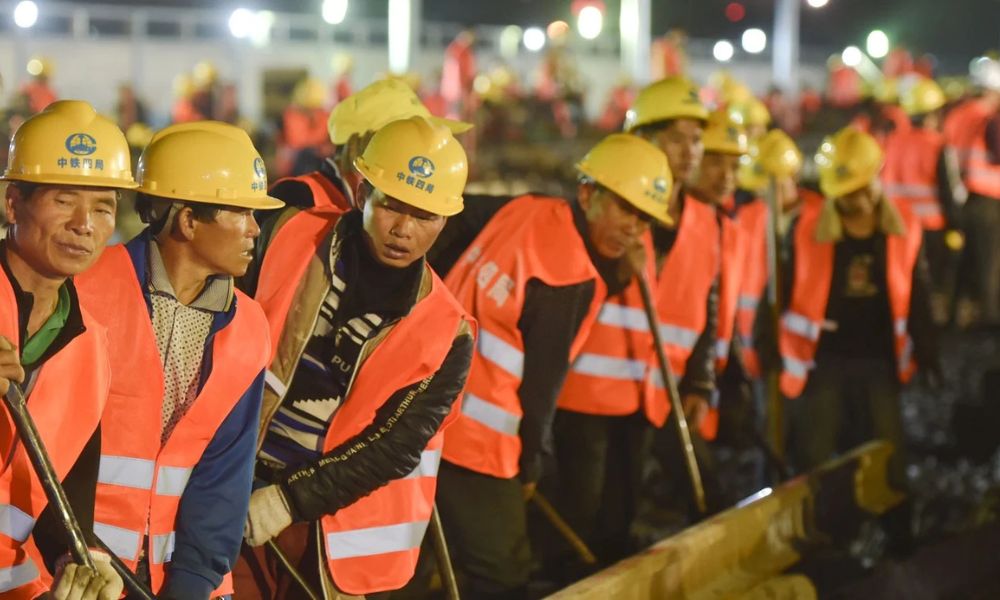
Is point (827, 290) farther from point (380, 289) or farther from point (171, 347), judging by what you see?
point (171, 347)

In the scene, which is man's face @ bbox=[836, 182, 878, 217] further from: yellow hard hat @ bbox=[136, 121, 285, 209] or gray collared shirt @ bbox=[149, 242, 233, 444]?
gray collared shirt @ bbox=[149, 242, 233, 444]

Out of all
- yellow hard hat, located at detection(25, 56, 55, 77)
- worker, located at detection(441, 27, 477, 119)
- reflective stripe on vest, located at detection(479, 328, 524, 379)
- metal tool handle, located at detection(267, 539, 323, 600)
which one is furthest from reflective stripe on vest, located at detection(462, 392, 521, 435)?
worker, located at detection(441, 27, 477, 119)

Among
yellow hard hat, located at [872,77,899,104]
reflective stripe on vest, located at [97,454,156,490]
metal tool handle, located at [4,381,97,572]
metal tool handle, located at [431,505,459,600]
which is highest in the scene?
yellow hard hat, located at [872,77,899,104]

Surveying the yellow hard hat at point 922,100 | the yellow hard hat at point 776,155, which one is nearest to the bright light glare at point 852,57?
the yellow hard hat at point 922,100

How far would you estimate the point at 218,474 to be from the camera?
3416 mm

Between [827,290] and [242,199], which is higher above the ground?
[242,199]

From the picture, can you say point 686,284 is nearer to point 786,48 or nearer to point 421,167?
point 421,167

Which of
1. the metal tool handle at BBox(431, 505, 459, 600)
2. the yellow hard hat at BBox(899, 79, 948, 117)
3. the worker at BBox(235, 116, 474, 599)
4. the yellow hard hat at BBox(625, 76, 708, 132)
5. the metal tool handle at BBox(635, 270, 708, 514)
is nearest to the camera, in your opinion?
the worker at BBox(235, 116, 474, 599)

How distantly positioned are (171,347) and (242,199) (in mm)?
422

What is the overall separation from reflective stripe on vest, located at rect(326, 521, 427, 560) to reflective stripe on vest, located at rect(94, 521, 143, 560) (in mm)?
834

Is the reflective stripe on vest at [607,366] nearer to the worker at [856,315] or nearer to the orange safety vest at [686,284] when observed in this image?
the orange safety vest at [686,284]

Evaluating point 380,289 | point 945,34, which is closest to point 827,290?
point 380,289

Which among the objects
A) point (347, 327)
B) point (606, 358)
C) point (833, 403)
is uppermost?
point (347, 327)

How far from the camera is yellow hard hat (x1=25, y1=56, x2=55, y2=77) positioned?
60.6ft
